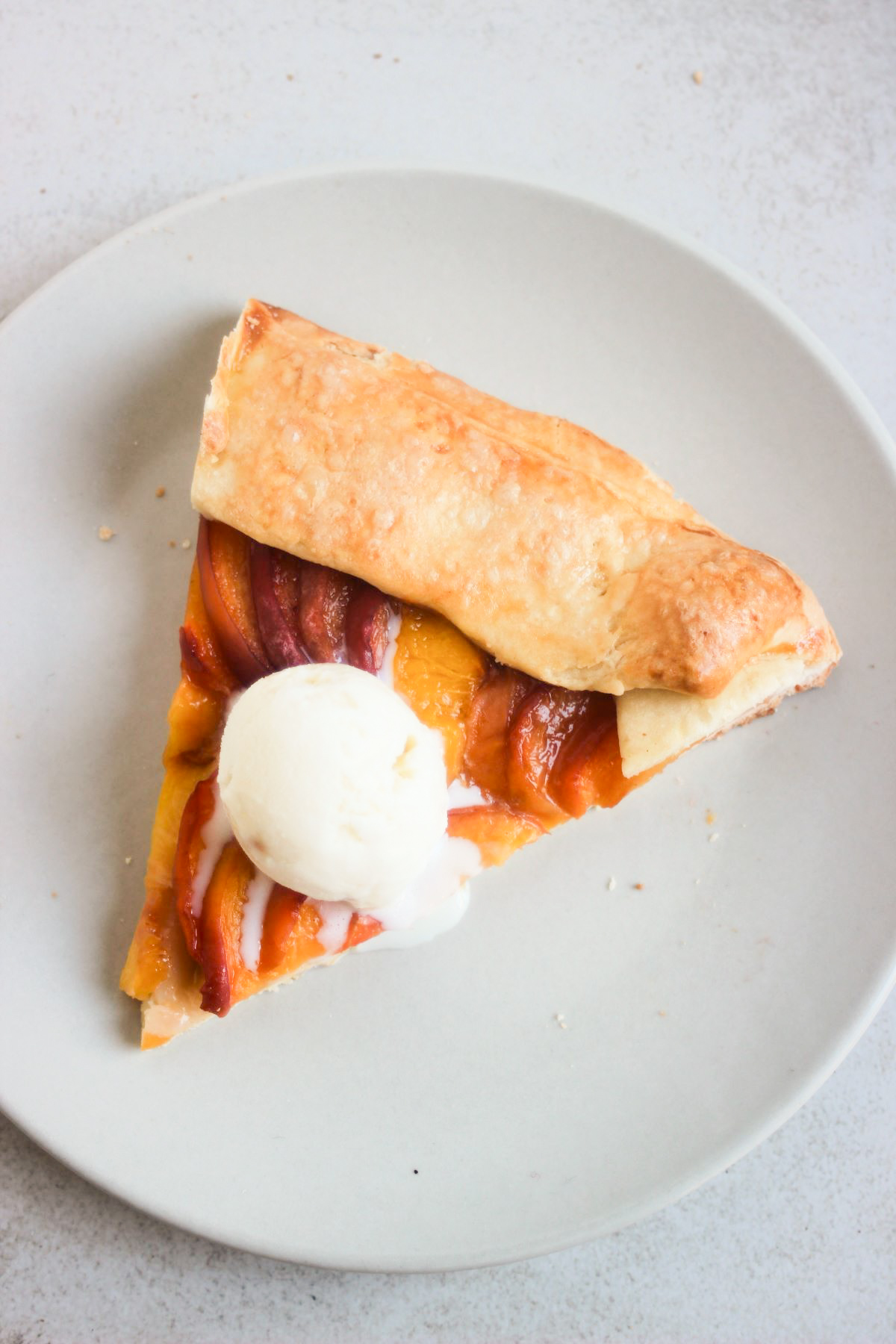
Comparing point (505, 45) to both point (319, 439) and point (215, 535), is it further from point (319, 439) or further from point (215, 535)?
point (215, 535)

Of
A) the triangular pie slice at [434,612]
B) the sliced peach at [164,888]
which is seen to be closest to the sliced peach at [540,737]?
the triangular pie slice at [434,612]

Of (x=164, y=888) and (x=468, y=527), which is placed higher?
(x=468, y=527)

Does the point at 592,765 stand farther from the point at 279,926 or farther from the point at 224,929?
the point at 224,929

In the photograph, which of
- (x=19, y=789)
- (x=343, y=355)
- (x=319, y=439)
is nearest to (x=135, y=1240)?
(x=19, y=789)

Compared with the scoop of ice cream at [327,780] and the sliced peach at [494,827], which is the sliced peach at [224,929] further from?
the sliced peach at [494,827]

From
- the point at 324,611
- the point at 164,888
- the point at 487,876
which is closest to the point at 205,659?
the point at 324,611

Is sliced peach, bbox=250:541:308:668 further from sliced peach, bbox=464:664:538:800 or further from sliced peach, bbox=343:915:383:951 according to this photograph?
sliced peach, bbox=343:915:383:951
